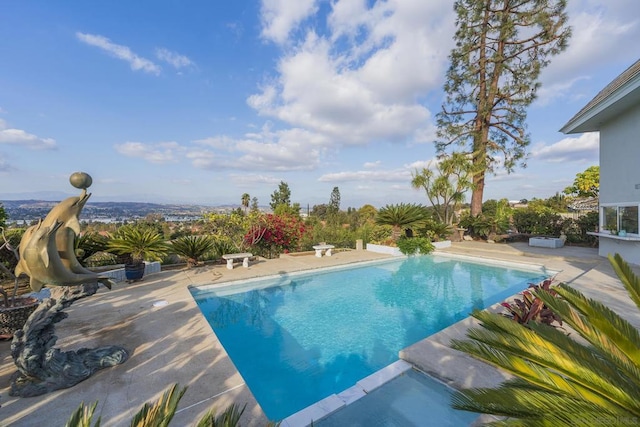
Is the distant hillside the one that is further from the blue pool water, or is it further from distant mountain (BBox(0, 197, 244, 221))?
the blue pool water

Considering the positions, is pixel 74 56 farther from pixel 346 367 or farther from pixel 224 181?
pixel 224 181

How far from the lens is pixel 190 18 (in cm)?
854

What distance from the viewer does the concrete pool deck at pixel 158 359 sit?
252 cm

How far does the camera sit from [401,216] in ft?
40.1

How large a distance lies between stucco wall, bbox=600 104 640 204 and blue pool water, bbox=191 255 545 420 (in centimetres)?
390

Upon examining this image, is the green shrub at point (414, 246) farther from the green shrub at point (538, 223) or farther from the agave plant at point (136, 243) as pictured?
the agave plant at point (136, 243)

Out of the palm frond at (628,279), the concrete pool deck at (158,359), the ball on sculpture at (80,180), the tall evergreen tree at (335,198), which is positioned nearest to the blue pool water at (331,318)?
the concrete pool deck at (158,359)

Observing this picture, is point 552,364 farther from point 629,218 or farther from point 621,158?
point 621,158

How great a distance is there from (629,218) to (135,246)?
48.9ft

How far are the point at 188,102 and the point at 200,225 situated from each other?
227 inches

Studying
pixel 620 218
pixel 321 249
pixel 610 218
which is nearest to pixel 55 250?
pixel 321 249

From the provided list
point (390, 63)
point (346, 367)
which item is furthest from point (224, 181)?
point (346, 367)

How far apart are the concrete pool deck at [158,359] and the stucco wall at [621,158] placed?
404 centimetres

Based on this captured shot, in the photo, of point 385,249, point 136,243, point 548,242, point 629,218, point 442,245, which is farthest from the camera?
point 442,245
